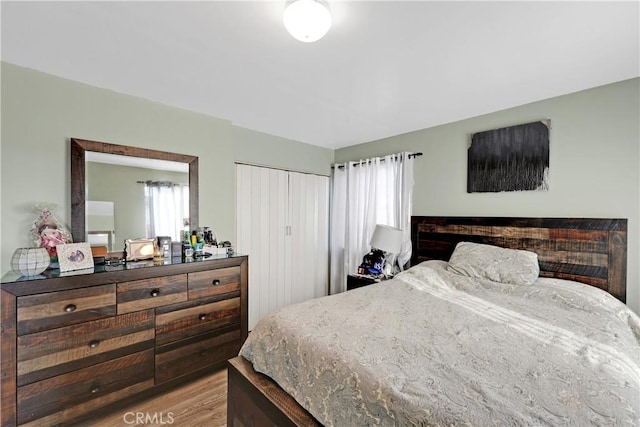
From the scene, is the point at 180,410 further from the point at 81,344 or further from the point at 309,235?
the point at 309,235

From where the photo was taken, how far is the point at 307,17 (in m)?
1.23

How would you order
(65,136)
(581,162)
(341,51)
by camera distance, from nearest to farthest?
(341,51), (65,136), (581,162)

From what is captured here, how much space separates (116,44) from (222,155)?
1333 mm

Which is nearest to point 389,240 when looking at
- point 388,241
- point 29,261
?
point 388,241

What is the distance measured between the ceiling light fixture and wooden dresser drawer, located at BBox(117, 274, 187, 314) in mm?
1882

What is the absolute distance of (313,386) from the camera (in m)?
1.21

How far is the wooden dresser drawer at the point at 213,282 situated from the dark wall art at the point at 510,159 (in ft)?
7.84

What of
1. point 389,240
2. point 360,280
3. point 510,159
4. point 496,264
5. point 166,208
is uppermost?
point 510,159

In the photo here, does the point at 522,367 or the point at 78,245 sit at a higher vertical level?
the point at 78,245

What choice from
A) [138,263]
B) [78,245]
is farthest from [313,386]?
[78,245]

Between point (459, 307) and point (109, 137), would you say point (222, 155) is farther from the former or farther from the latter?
point (459, 307)

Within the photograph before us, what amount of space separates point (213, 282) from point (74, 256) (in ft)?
3.06

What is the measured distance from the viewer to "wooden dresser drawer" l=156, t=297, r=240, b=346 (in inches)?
81.7

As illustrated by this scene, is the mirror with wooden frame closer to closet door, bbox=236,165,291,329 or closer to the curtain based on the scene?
the curtain
